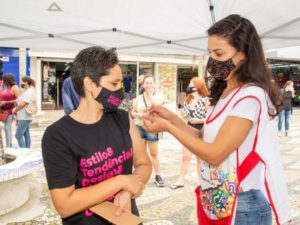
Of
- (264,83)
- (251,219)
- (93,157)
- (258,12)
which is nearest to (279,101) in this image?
(264,83)

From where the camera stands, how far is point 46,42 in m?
5.03

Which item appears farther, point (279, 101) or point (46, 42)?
point (46, 42)

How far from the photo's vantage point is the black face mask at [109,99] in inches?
67.9

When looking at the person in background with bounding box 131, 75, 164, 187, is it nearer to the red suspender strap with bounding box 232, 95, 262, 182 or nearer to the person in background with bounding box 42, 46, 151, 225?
the person in background with bounding box 42, 46, 151, 225

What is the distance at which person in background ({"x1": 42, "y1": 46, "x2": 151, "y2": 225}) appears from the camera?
1524mm

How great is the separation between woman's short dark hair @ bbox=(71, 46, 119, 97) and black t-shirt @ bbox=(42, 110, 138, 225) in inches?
8.7

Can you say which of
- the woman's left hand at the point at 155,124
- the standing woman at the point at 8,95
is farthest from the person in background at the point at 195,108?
the standing woman at the point at 8,95

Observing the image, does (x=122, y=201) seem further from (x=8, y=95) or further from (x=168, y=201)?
(x=8, y=95)

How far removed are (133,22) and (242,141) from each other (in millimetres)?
3146

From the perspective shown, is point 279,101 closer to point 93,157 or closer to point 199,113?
point 93,157

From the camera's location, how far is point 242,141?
165 cm

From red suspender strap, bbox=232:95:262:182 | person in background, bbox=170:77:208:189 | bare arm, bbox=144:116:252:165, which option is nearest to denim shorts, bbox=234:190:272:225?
red suspender strap, bbox=232:95:262:182

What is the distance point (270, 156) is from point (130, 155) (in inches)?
28.4

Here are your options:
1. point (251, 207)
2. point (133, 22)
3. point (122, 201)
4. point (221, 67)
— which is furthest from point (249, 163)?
point (133, 22)
